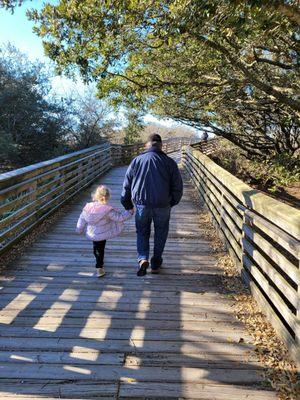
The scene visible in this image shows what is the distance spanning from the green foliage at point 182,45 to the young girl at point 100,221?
98.1 inches

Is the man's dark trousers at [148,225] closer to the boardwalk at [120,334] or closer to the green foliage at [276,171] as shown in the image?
the boardwalk at [120,334]

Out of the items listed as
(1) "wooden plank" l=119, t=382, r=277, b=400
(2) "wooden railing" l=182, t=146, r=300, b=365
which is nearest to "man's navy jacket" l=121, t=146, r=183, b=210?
(2) "wooden railing" l=182, t=146, r=300, b=365

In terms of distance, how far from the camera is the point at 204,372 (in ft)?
9.95

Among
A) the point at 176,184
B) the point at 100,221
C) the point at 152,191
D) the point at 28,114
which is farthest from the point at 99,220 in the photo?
the point at 28,114

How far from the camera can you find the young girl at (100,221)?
193 inches

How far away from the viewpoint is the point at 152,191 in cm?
485

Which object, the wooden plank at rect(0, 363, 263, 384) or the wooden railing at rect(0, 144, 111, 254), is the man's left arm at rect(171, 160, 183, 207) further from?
the wooden plank at rect(0, 363, 263, 384)

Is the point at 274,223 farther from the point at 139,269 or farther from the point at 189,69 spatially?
the point at 189,69

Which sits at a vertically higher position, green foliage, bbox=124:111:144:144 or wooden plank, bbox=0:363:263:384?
green foliage, bbox=124:111:144:144

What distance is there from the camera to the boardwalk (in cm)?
285

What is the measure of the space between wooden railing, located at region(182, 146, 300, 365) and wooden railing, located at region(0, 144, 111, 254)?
119 inches

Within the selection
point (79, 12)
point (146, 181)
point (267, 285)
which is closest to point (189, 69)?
point (79, 12)

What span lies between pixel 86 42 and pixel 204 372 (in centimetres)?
588

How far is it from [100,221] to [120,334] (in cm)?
168
